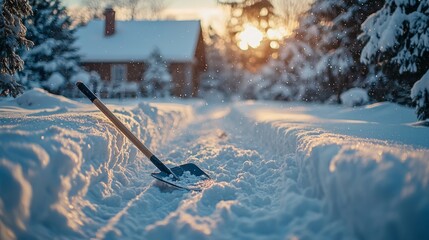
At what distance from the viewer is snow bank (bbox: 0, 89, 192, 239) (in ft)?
8.36

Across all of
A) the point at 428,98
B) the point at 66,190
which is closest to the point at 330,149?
the point at 66,190

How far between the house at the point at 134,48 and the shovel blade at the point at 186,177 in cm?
2191

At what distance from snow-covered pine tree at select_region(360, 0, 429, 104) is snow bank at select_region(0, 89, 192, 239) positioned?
252 inches

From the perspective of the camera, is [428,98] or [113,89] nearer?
[428,98]

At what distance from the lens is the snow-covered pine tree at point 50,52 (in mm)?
16234

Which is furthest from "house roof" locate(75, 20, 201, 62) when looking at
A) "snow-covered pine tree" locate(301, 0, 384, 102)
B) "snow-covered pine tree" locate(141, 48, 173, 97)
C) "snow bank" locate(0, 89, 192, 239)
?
"snow bank" locate(0, 89, 192, 239)

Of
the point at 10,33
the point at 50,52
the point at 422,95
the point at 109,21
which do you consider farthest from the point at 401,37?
the point at 109,21

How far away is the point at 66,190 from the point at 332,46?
15.7 meters

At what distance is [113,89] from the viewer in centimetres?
2164

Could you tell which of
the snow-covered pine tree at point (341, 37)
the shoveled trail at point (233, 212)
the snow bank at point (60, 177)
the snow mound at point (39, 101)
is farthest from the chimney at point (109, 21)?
the shoveled trail at point (233, 212)

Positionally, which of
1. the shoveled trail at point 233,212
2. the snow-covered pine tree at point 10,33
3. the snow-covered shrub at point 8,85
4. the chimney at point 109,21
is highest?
the chimney at point 109,21

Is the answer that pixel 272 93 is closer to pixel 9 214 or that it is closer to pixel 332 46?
pixel 332 46

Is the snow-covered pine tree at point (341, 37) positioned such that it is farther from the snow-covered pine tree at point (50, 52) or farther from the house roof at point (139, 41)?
the snow-covered pine tree at point (50, 52)

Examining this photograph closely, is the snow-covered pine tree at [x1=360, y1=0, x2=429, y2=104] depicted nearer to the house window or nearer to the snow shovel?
the snow shovel
